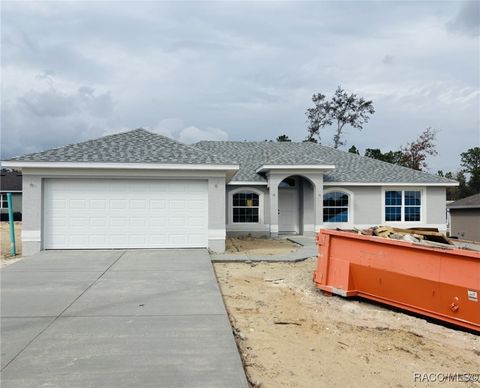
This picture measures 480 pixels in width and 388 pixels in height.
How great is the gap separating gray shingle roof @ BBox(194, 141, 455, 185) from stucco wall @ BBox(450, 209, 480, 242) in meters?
3.99

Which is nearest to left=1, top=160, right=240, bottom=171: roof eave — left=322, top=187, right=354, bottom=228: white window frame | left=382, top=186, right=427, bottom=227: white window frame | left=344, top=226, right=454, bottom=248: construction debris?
left=344, top=226, right=454, bottom=248: construction debris

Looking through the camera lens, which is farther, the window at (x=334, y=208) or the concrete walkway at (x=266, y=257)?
the window at (x=334, y=208)

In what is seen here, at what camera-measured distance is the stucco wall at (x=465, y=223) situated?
24.4 m

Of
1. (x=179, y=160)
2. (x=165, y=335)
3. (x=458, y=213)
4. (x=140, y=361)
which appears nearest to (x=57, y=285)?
(x=165, y=335)

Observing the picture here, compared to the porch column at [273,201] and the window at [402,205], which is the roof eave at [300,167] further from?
the window at [402,205]

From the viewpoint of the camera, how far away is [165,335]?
6.05 metres

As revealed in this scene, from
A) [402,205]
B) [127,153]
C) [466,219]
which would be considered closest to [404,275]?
[127,153]

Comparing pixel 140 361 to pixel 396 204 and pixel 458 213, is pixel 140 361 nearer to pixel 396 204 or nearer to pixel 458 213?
pixel 396 204

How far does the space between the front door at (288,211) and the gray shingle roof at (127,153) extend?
7.38 m

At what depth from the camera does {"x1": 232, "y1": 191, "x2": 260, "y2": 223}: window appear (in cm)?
2125

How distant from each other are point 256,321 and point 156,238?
7.96 metres

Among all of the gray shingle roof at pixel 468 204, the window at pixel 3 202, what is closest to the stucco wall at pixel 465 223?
the gray shingle roof at pixel 468 204

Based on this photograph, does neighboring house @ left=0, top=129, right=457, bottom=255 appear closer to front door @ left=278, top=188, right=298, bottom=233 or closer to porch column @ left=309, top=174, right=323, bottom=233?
porch column @ left=309, top=174, right=323, bottom=233

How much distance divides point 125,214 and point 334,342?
9.69 m
